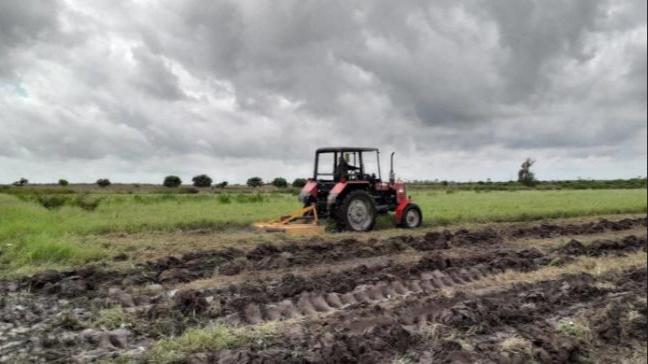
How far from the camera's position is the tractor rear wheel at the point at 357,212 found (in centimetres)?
1368

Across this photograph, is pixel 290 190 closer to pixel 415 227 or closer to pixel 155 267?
pixel 415 227

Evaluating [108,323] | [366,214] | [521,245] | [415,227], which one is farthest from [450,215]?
[108,323]

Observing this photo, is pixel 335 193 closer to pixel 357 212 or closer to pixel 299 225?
pixel 357 212

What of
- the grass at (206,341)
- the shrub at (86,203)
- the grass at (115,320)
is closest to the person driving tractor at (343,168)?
the grass at (115,320)

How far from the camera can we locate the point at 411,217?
49.1 feet

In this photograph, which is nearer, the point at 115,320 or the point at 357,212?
the point at 115,320

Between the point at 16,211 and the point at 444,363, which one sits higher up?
the point at 16,211

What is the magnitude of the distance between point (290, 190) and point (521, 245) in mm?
31332

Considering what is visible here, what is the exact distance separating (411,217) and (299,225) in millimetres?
3086

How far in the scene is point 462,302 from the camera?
6.12 meters

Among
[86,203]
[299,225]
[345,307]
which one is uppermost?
[86,203]

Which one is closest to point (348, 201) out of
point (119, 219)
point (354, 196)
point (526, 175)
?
point (354, 196)

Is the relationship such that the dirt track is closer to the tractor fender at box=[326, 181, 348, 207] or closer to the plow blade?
the plow blade

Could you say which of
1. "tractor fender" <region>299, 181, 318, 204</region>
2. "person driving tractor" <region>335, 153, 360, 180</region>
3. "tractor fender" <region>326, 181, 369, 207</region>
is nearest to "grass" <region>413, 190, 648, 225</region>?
"tractor fender" <region>326, 181, 369, 207</region>
